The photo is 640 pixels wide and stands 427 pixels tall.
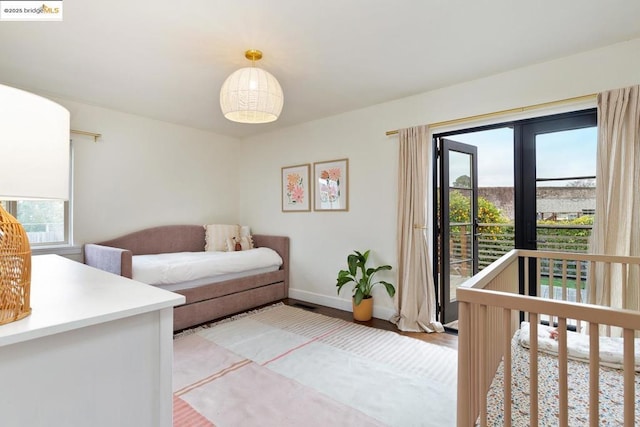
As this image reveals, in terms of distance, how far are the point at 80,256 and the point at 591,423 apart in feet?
12.9

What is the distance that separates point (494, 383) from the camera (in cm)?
135

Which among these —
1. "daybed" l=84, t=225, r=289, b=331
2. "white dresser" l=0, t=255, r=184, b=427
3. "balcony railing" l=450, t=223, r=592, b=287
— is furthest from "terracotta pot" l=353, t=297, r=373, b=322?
"white dresser" l=0, t=255, r=184, b=427

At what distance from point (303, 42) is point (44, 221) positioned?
3037 mm

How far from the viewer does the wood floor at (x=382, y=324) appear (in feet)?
8.79

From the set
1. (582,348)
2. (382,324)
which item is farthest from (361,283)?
(582,348)

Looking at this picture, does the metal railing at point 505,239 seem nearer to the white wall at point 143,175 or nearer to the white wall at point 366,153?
the white wall at point 366,153

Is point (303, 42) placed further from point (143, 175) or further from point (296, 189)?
point (143, 175)

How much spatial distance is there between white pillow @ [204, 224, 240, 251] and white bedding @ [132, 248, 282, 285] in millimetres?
579

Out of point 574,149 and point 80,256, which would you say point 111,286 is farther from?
point 574,149

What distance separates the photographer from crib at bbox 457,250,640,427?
813 millimetres

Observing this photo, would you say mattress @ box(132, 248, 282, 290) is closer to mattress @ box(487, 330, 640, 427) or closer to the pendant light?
the pendant light

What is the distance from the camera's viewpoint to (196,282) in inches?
121

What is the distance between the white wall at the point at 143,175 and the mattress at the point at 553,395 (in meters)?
3.75

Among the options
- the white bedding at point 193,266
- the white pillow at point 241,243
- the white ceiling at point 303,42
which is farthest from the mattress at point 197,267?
the white ceiling at point 303,42
